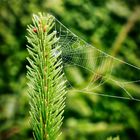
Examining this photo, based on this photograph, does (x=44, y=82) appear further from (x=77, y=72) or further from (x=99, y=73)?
(x=77, y=72)

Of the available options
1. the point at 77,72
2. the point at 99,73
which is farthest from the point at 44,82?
the point at 77,72

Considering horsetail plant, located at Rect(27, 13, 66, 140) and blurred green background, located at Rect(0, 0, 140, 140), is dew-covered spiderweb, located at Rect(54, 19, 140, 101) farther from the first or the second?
horsetail plant, located at Rect(27, 13, 66, 140)

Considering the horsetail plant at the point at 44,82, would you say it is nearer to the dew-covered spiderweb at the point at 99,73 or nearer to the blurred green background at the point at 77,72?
the dew-covered spiderweb at the point at 99,73

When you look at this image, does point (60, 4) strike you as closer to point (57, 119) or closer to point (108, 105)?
point (108, 105)

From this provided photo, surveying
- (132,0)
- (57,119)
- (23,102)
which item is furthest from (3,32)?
(57,119)

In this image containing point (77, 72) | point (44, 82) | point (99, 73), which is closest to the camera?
point (44, 82)

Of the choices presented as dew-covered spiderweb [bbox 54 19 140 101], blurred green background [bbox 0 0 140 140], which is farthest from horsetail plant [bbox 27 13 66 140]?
blurred green background [bbox 0 0 140 140]
